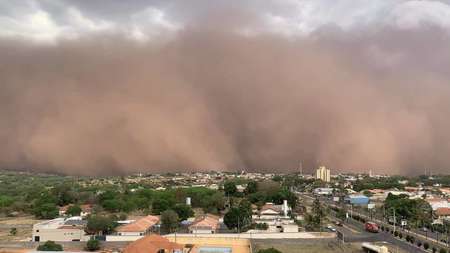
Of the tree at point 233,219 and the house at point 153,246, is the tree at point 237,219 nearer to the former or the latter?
the tree at point 233,219

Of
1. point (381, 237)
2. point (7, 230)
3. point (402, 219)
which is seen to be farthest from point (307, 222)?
point (7, 230)

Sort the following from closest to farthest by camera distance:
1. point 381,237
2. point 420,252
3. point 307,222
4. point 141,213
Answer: point 420,252
point 381,237
point 307,222
point 141,213

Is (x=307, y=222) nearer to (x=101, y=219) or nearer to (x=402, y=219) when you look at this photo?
(x=402, y=219)

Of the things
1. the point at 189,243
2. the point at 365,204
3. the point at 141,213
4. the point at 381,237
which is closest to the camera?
the point at 189,243

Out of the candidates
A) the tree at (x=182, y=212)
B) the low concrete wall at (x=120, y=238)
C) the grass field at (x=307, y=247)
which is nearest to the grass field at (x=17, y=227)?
the low concrete wall at (x=120, y=238)

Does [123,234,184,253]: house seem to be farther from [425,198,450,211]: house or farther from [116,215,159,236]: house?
[425,198,450,211]: house

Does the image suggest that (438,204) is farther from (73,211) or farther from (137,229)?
(73,211)

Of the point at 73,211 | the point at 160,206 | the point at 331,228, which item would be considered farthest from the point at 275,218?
the point at 73,211

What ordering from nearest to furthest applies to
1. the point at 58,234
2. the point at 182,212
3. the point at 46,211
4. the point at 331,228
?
the point at 58,234, the point at 331,228, the point at 182,212, the point at 46,211
